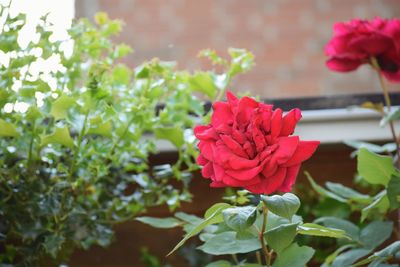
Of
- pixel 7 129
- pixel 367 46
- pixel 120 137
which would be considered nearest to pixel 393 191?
pixel 367 46

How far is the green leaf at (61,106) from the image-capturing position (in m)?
0.79

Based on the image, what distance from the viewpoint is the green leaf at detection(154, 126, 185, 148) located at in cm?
95

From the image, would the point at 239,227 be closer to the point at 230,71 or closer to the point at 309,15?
the point at 230,71

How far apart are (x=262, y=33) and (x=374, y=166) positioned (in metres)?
0.76

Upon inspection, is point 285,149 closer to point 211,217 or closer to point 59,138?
point 211,217

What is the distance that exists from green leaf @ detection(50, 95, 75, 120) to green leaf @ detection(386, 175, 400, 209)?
0.40 metres

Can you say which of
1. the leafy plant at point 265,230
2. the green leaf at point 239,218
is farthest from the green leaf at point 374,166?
Result: the green leaf at point 239,218

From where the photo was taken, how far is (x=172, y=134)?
3.14ft

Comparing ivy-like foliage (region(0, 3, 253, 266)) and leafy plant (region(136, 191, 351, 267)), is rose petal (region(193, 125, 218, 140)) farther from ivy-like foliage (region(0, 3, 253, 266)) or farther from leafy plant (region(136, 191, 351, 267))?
ivy-like foliage (region(0, 3, 253, 266))

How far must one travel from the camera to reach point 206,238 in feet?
2.62

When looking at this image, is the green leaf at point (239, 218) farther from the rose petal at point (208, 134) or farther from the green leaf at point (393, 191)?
the green leaf at point (393, 191)

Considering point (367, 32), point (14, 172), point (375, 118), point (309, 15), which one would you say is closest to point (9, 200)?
point (14, 172)

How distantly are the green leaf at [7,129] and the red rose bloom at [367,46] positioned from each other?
0.49 m

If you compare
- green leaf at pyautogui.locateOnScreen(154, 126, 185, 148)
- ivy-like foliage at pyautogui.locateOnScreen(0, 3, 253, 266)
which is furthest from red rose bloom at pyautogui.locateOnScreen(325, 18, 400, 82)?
green leaf at pyautogui.locateOnScreen(154, 126, 185, 148)
